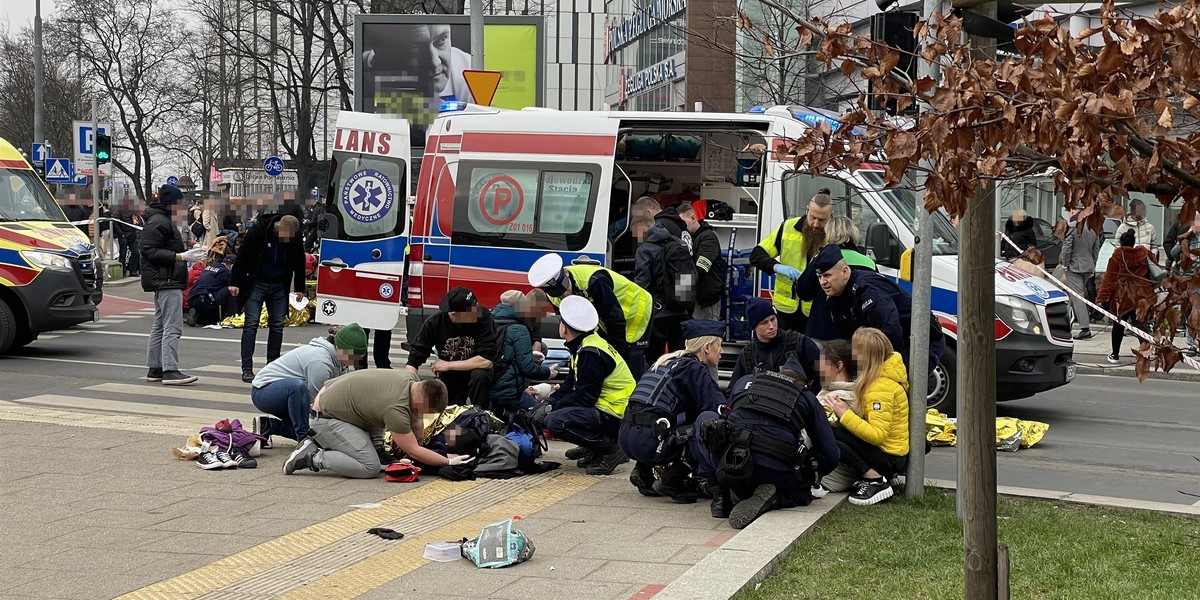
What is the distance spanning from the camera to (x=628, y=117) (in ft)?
37.9

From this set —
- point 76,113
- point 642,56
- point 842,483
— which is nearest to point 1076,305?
point 842,483

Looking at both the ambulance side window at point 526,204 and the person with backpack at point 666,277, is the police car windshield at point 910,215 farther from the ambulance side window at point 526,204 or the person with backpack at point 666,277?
the ambulance side window at point 526,204

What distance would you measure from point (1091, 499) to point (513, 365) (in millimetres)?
4160

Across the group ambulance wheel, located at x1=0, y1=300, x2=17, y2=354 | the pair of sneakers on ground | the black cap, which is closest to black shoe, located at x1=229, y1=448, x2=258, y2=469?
the black cap

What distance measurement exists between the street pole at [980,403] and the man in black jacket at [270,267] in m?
9.05

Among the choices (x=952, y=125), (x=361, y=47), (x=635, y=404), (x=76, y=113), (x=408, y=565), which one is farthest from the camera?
(x=76, y=113)

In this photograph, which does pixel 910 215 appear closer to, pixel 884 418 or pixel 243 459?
pixel 884 418

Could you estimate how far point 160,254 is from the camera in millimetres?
12430

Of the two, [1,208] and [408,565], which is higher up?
[1,208]

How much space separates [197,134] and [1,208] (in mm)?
47349

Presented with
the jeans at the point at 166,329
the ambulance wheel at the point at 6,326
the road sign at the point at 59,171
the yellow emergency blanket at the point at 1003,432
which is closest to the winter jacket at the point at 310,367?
the jeans at the point at 166,329

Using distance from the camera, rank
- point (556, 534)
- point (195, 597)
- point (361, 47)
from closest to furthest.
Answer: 1. point (195, 597)
2. point (556, 534)
3. point (361, 47)

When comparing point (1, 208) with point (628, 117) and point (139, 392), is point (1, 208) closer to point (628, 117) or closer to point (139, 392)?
point (139, 392)

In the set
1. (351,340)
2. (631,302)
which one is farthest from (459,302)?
(631,302)
